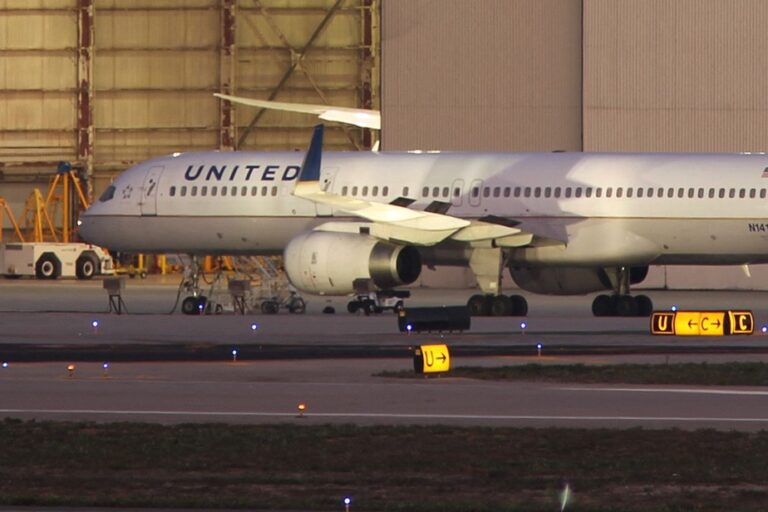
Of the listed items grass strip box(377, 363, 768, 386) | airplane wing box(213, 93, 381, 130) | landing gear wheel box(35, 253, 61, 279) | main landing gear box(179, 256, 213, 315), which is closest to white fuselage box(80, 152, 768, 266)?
main landing gear box(179, 256, 213, 315)

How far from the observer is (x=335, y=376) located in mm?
24422

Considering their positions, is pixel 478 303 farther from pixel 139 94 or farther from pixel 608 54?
pixel 139 94

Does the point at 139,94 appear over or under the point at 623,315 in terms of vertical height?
over

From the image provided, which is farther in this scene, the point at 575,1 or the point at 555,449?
the point at 575,1

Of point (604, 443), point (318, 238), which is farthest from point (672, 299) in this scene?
point (604, 443)

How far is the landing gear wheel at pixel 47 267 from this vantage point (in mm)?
71812

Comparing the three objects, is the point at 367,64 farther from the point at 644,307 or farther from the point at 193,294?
the point at 644,307

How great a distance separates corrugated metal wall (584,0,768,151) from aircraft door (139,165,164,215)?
18.8 metres

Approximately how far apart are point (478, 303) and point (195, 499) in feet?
87.1

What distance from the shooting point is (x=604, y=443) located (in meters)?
17.1

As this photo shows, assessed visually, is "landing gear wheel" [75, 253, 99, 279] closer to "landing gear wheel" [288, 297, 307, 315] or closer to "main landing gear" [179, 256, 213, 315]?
"main landing gear" [179, 256, 213, 315]

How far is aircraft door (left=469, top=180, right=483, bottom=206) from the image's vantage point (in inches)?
1663

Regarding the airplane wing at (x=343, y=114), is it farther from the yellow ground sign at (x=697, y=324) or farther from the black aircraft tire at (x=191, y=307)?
the yellow ground sign at (x=697, y=324)

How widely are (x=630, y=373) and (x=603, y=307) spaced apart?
16857mm
